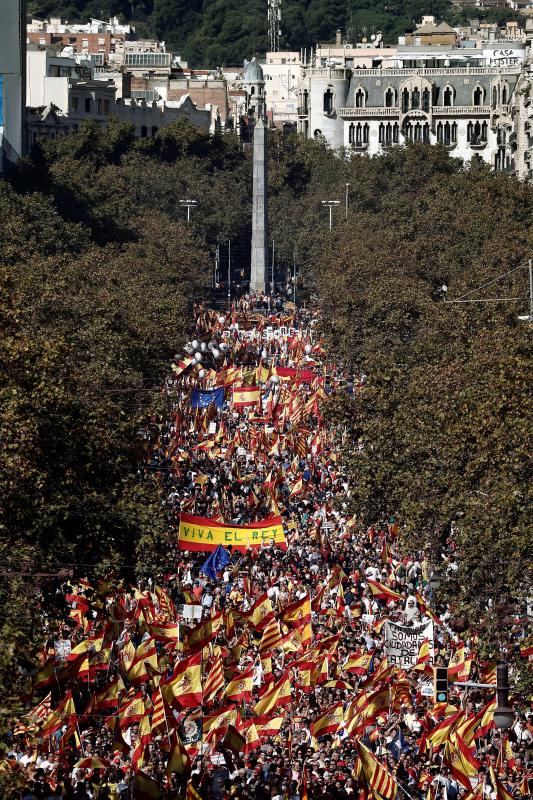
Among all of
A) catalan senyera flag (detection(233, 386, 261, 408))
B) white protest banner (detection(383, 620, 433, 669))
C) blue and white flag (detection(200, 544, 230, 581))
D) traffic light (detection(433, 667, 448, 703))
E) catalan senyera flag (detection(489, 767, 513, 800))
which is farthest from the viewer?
catalan senyera flag (detection(233, 386, 261, 408))

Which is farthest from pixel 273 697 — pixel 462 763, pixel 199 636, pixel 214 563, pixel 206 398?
pixel 206 398

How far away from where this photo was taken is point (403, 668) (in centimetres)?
4262

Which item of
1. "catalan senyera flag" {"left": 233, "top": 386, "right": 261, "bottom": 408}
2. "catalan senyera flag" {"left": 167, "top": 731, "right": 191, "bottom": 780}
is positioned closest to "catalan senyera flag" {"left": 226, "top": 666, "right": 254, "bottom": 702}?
"catalan senyera flag" {"left": 167, "top": 731, "right": 191, "bottom": 780}

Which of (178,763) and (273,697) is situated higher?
(178,763)

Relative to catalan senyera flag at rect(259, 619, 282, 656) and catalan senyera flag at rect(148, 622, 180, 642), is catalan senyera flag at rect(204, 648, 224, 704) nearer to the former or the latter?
catalan senyera flag at rect(259, 619, 282, 656)

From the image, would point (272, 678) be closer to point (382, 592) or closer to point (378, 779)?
point (378, 779)

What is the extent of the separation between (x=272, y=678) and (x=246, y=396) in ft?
133

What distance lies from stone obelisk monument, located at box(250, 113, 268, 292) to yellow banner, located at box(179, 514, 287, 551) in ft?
348

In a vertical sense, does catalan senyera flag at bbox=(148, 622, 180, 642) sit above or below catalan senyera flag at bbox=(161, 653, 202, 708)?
below

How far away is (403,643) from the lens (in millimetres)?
43312

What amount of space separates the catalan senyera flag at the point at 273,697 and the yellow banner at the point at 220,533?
47.6 ft

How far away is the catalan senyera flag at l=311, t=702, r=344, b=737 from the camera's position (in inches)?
1485

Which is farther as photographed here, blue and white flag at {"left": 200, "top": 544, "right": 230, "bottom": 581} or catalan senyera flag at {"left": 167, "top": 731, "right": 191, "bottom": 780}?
blue and white flag at {"left": 200, "top": 544, "right": 230, "bottom": 581}

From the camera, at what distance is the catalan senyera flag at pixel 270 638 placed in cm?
4338
